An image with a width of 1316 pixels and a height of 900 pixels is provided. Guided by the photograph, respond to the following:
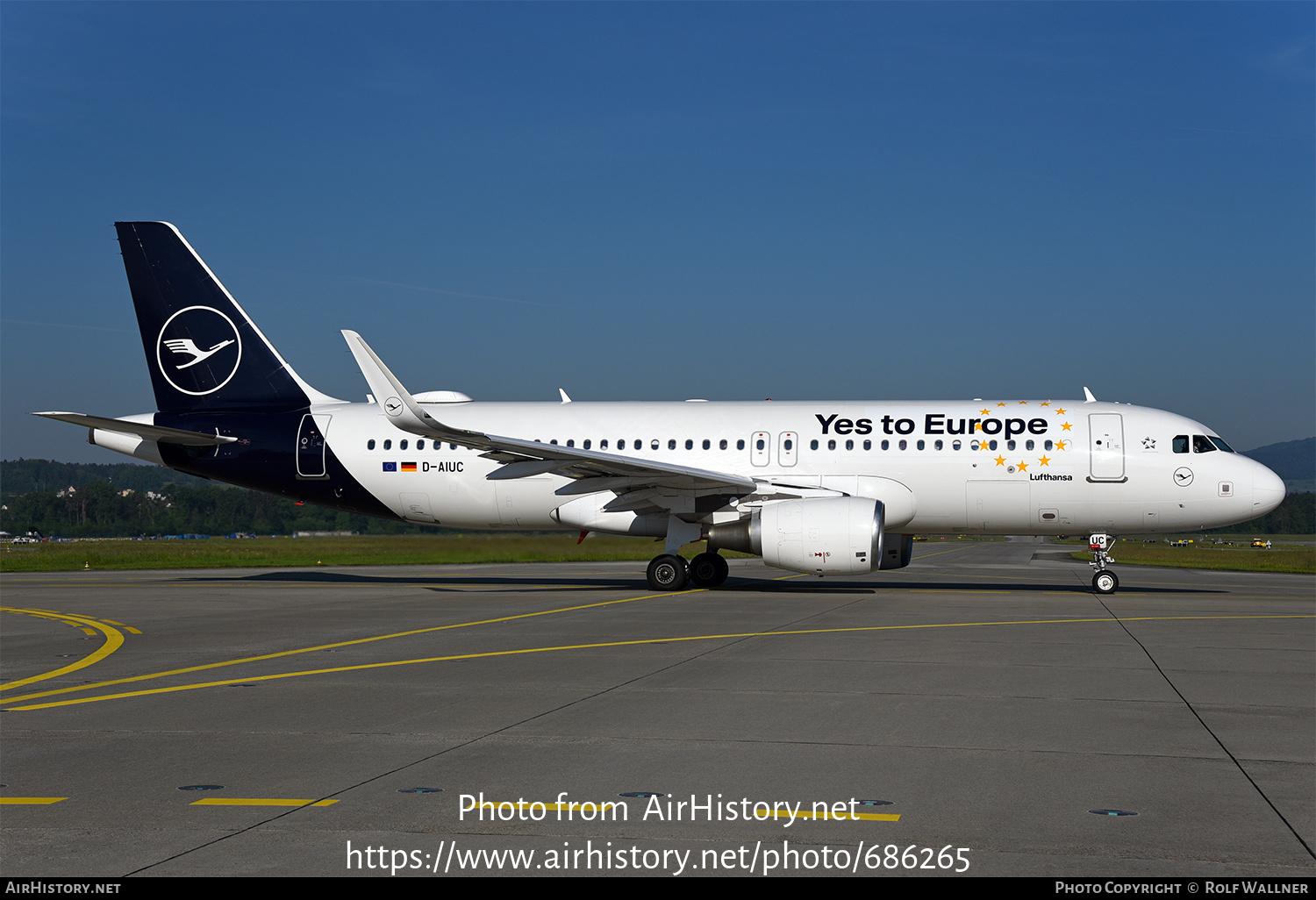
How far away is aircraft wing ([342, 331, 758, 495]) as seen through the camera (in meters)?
19.9

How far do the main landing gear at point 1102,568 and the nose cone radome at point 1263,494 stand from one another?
2.74 meters

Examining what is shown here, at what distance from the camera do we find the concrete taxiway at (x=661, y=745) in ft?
16.8

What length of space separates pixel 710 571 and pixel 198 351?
13211 mm

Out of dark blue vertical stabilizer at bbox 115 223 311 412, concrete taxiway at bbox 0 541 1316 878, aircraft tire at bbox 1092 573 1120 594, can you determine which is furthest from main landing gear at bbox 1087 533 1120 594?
dark blue vertical stabilizer at bbox 115 223 311 412

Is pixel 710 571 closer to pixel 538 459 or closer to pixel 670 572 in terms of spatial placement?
pixel 670 572

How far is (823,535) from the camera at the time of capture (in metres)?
19.9

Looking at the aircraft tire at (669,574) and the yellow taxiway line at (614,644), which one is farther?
the aircraft tire at (669,574)

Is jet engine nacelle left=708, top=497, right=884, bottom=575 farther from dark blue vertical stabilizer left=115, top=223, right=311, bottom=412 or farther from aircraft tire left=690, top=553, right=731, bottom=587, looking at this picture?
dark blue vertical stabilizer left=115, top=223, right=311, bottom=412

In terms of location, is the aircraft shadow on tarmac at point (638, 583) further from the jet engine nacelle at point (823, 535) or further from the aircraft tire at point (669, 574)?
the jet engine nacelle at point (823, 535)

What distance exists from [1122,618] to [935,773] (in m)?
11.7

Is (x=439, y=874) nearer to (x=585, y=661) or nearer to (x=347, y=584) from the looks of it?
(x=585, y=661)

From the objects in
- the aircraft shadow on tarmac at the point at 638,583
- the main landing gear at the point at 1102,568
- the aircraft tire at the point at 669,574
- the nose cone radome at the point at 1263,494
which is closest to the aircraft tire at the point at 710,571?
the aircraft shadow on tarmac at the point at 638,583

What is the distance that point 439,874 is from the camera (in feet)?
15.8

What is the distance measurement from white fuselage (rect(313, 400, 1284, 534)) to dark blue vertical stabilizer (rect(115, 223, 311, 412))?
2.72 m
